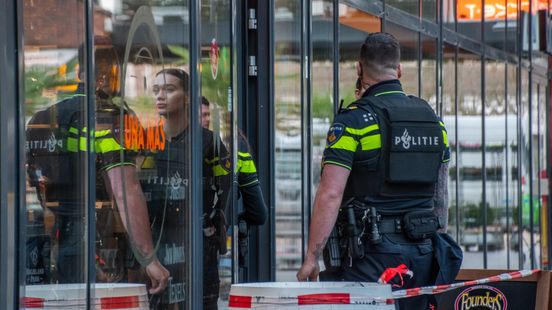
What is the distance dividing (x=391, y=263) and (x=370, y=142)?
55cm

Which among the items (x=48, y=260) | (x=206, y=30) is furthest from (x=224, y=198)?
(x=48, y=260)

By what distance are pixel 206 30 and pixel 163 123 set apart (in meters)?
0.85

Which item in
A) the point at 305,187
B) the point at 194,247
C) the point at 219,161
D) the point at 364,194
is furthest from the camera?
the point at 305,187

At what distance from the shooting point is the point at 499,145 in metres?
13.7

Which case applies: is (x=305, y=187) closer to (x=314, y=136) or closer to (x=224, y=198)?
(x=314, y=136)

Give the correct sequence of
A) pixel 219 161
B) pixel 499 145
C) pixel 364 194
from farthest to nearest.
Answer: pixel 499 145 < pixel 219 161 < pixel 364 194

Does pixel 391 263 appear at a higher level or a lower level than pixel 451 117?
lower

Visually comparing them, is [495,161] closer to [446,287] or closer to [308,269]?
[446,287]

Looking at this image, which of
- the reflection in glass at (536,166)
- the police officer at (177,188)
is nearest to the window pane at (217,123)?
the police officer at (177,188)

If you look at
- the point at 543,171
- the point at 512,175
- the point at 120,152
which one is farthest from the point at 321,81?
the point at 543,171

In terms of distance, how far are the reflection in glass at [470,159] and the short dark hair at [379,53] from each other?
20.5 feet

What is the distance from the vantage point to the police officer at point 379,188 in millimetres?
5586

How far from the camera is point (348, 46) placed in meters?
8.66

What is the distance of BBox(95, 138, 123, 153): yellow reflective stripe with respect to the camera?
501 cm
